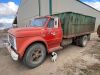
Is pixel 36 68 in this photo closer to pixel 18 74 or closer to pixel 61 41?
pixel 18 74

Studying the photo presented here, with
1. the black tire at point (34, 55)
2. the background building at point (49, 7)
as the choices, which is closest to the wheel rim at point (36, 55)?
the black tire at point (34, 55)

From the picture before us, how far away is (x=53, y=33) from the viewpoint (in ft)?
18.4

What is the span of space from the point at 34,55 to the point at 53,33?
1462 millimetres

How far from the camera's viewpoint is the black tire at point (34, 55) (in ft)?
15.1

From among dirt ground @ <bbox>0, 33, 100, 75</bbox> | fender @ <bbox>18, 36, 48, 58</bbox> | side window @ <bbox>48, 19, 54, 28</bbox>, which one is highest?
side window @ <bbox>48, 19, 54, 28</bbox>

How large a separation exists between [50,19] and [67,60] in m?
2.20

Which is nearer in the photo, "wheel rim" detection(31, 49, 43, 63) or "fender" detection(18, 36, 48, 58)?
"fender" detection(18, 36, 48, 58)

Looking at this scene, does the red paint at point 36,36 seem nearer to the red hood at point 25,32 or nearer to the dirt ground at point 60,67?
the red hood at point 25,32

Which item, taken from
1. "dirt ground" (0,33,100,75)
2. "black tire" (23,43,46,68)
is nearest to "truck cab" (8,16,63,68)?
"black tire" (23,43,46,68)

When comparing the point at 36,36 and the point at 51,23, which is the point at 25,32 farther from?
the point at 51,23

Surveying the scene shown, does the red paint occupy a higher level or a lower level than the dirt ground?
higher

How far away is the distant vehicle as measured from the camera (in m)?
4.41

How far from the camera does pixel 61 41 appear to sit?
618 cm

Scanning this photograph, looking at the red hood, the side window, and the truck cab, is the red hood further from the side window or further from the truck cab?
the side window
